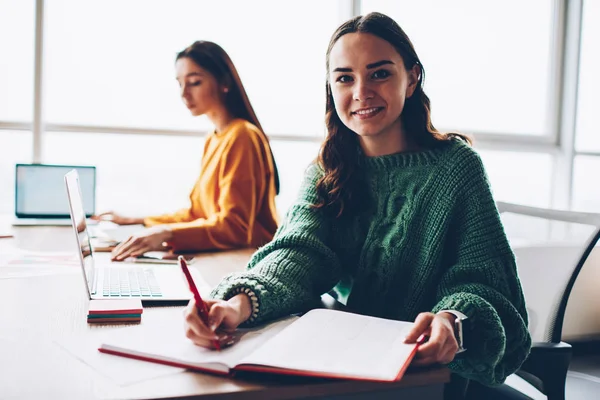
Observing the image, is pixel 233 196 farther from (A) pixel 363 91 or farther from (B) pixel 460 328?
(B) pixel 460 328

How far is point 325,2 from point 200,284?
81.5 inches

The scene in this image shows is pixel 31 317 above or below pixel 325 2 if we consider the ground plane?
below

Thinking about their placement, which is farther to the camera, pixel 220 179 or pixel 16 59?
pixel 16 59

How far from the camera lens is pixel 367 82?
123 cm

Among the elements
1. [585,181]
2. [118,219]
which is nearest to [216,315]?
[118,219]

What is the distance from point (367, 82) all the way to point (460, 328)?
56cm

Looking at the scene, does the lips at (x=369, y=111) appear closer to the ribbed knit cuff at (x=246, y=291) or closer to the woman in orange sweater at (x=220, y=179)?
the ribbed knit cuff at (x=246, y=291)

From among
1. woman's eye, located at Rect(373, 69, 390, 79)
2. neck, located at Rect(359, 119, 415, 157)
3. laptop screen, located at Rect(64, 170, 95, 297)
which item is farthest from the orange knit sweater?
woman's eye, located at Rect(373, 69, 390, 79)

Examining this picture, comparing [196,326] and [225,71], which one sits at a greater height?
[225,71]

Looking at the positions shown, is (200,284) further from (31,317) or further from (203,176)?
(203,176)

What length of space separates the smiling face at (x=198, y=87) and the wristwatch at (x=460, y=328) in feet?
4.73

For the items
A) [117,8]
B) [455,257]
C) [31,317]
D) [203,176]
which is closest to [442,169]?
[455,257]

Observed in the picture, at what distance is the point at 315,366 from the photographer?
77 cm

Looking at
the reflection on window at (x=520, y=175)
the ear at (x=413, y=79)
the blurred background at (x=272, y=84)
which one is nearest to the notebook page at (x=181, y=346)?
the ear at (x=413, y=79)
